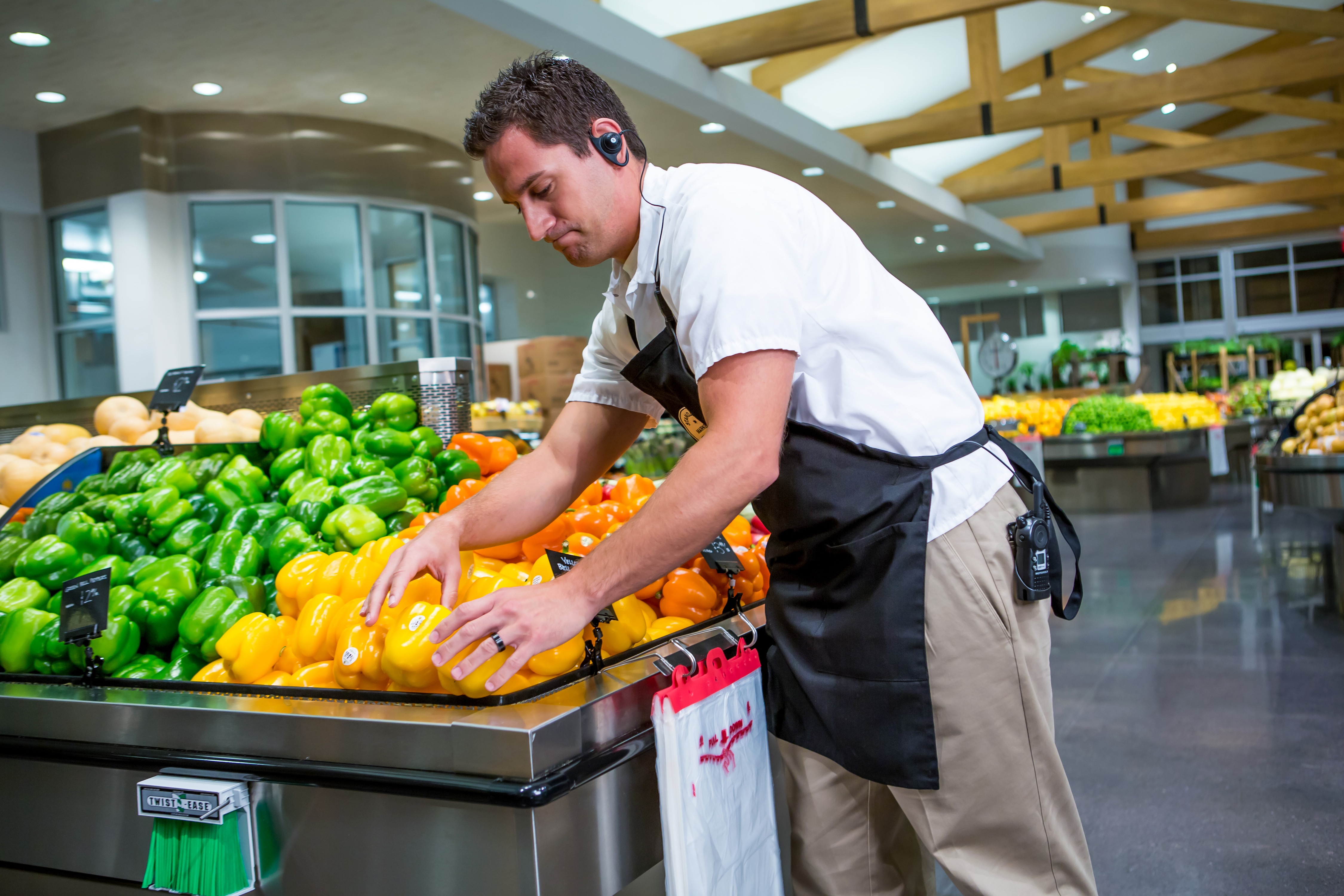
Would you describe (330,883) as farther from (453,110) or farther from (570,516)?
(453,110)

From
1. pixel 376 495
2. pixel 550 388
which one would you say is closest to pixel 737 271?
pixel 376 495

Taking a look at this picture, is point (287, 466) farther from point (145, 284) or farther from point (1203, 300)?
point (1203, 300)

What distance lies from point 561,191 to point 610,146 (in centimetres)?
10

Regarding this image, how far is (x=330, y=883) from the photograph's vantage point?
1250mm

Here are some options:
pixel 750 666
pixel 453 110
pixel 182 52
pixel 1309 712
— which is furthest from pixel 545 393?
pixel 750 666

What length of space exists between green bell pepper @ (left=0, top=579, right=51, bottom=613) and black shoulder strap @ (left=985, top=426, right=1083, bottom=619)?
5.74 ft

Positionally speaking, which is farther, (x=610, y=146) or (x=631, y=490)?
(x=631, y=490)

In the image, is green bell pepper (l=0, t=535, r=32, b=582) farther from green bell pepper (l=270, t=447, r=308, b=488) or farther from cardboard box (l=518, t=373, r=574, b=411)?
cardboard box (l=518, t=373, r=574, b=411)

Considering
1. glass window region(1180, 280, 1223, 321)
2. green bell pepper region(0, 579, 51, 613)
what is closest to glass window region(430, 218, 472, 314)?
green bell pepper region(0, 579, 51, 613)

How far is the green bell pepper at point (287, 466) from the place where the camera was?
237 cm

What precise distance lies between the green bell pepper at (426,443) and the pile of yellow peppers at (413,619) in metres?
0.47

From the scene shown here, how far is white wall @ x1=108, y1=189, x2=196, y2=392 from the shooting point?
797 cm

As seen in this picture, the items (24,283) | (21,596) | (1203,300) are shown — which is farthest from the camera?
(1203,300)

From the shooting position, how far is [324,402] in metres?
2.61
